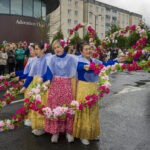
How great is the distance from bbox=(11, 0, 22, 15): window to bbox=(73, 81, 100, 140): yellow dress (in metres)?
23.8

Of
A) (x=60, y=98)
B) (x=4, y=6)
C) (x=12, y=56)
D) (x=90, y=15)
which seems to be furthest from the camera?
(x=90, y=15)

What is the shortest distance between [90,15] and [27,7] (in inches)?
2071

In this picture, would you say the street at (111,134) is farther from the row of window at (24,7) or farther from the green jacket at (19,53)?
the row of window at (24,7)

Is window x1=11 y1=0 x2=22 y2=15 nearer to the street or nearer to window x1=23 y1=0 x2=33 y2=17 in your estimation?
window x1=23 y1=0 x2=33 y2=17

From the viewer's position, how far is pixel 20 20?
93.6ft

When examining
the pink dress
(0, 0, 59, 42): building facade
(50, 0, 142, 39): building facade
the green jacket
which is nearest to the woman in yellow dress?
the pink dress

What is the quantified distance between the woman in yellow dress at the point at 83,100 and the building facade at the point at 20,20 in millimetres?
22814

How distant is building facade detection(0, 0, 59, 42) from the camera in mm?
27734

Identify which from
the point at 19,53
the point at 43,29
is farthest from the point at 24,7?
the point at 19,53

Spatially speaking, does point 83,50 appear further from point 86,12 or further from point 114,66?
point 86,12

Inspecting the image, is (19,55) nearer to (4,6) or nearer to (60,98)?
(60,98)

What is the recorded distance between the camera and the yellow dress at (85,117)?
5.76m

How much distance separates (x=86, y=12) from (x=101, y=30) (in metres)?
11.1

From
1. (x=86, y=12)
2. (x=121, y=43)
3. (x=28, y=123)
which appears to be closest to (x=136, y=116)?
(x=28, y=123)
